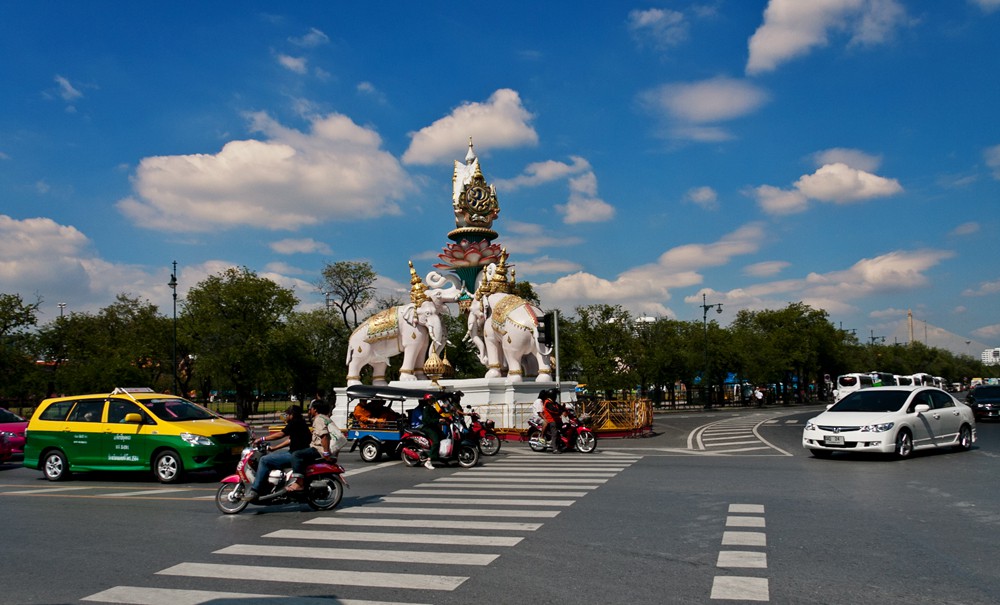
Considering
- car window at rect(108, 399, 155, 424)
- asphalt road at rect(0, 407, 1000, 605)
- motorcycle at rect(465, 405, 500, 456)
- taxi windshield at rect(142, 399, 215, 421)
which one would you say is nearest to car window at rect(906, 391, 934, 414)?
asphalt road at rect(0, 407, 1000, 605)

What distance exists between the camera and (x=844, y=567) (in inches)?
273

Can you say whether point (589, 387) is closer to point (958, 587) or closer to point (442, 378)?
point (442, 378)

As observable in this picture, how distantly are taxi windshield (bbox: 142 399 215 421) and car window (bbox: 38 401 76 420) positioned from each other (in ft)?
6.42

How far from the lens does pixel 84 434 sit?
15133 millimetres

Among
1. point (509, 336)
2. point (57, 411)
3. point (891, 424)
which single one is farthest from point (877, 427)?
point (57, 411)

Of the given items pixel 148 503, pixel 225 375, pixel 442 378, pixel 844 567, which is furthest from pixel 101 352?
pixel 844 567

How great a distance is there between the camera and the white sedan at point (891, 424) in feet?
51.0

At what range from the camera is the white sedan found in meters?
15.6

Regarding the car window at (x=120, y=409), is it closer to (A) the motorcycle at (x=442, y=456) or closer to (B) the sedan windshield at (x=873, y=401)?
(A) the motorcycle at (x=442, y=456)

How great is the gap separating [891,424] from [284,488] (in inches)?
464

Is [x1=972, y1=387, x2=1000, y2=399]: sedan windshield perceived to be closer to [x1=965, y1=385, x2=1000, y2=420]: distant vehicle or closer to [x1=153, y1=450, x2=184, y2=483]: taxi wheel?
[x1=965, y1=385, x2=1000, y2=420]: distant vehicle

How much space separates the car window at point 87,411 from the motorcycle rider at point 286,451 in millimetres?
6074

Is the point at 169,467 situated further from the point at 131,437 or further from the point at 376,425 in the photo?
the point at 376,425

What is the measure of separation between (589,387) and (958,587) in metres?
47.7
